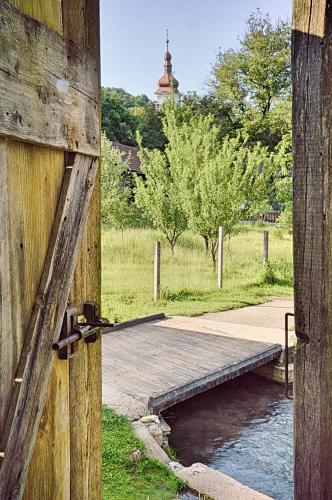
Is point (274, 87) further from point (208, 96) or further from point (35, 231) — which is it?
point (35, 231)

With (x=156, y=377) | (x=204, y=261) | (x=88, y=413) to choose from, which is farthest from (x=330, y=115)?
(x=204, y=261)

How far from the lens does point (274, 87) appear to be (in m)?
22.2

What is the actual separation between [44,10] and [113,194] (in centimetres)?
1225

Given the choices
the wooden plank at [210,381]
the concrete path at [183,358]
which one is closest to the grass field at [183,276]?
the concrete path at [183,358]

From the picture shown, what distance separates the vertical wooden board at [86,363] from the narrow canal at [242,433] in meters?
2.17

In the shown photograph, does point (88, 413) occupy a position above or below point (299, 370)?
below

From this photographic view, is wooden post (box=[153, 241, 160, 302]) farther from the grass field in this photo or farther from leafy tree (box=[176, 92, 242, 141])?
leafy tree (box=[176, 92, 242, 141])

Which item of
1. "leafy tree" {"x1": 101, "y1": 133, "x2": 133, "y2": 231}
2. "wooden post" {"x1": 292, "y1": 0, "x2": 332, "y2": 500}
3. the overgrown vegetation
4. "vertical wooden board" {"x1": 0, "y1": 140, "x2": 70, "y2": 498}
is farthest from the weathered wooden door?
"leafy tree" {"x1": 101, "y1": 133, "x2": 133, "y2": 231}

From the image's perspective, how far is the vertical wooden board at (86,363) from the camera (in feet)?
5.16

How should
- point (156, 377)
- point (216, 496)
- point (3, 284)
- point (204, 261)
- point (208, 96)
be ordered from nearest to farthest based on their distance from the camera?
point (3, 284)
point (216, 496)
point (156, 377)
point (204, 261)
point (208, 96)

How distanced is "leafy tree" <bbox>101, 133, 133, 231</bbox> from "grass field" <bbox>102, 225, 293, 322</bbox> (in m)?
0.49

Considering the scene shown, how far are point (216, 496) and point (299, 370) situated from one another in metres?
1.71

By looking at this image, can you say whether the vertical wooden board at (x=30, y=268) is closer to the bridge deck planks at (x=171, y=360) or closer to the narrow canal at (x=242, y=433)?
the narrow canal at (x=242, y=433)

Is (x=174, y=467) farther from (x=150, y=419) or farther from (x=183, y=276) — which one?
(x=183, y=276)
